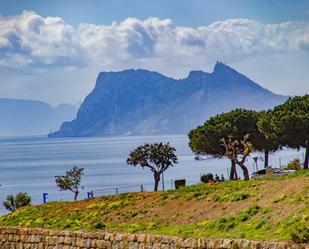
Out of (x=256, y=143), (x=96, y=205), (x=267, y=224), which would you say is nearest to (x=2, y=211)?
(x=256, y=143)

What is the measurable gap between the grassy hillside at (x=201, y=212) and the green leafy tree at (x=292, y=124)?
29394mm

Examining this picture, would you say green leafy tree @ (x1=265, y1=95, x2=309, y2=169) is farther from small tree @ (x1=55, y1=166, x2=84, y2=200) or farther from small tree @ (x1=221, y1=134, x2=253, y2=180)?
small tree @ (x1=55, y1=166, x2=84, y2=200)

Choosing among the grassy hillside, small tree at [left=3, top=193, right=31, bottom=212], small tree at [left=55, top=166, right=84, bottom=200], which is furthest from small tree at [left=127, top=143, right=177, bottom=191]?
the grassy hillside

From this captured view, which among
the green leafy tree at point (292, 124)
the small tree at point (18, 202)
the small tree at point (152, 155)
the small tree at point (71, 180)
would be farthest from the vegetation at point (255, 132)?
the small tree at point (18, 202)

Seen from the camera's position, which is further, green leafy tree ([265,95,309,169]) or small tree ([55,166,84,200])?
small tree ([55,166,84,200])

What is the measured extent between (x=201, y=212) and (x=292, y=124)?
3703 cm

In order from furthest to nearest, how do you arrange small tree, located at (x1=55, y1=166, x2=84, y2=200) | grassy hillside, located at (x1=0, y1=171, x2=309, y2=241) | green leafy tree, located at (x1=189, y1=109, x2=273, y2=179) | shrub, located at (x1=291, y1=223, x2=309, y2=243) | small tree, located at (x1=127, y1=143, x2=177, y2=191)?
small tree, located at (x1=55, y1=166, x2=84, y2=200)
green leafy tree, located at (x1=189, y1=109, x2=273, y2=179)
small tree, located at (x1=127, y1=143, x2=177, y2=191)
grassy hillside, located at (x1=0, y1=171, x2=309, y2=241)
shrub, located at (x1=291, y1=223, x2=309, y2=243)

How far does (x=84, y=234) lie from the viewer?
27.9m

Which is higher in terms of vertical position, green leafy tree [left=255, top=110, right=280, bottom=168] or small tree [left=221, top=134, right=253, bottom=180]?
green leafy tree [left=255, top=110, right=280, bottom=168]

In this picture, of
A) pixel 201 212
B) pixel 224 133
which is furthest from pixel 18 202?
pixel 201 212

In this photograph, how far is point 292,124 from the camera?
66.6 m

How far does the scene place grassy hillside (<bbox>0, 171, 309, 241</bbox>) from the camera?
987 inches

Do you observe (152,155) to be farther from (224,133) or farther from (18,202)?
(18,202)

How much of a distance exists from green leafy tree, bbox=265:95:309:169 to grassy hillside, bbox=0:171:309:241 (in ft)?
96.4
